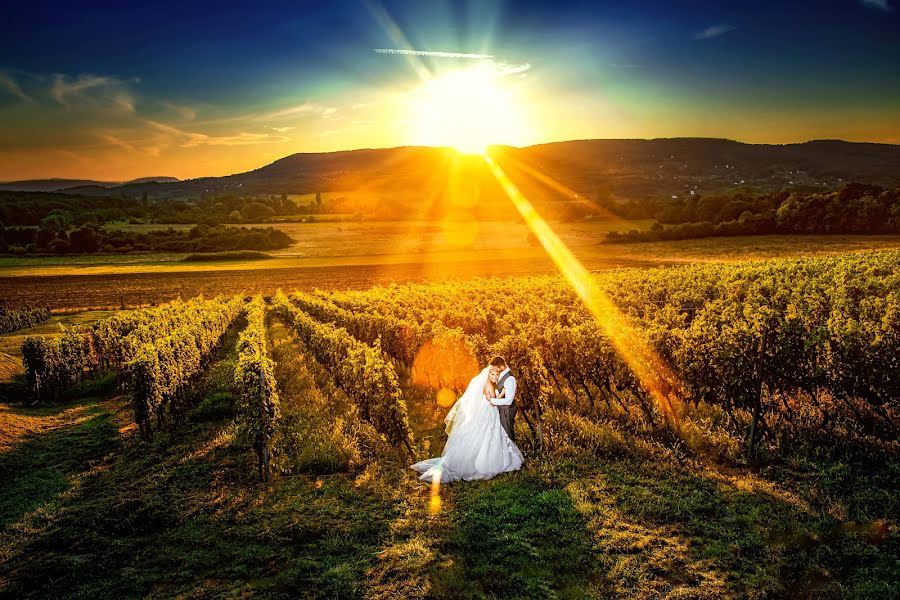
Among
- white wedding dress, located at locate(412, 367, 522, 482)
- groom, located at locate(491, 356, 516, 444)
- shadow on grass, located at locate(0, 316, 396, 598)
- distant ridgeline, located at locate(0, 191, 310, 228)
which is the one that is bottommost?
shadow on grass, located at locate(0, 316, 396, 598)

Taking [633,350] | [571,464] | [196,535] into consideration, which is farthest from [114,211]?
[571,464]

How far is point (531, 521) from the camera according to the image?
8.81m

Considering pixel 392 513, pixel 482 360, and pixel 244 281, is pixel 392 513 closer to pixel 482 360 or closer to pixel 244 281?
pixel 482 360

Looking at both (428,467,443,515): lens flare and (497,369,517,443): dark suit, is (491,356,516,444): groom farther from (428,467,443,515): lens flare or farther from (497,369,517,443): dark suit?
(428,467,443,515): lens flare

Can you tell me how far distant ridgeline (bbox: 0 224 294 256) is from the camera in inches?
3536

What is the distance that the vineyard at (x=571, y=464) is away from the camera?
24.3ft

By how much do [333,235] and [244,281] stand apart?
45295 mm

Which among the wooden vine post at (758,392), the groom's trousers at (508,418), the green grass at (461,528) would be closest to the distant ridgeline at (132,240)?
the green grass at (461,528)

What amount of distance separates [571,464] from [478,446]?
6.82ft

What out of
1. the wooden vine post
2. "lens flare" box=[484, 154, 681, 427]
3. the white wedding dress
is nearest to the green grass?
the white wedding dress

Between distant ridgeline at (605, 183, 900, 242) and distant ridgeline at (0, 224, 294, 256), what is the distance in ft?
225

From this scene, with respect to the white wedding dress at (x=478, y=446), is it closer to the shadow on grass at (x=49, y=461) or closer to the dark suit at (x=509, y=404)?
the dark suit at (x=509, y=404)

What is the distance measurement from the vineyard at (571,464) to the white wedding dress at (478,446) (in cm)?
35

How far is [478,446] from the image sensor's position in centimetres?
1080
